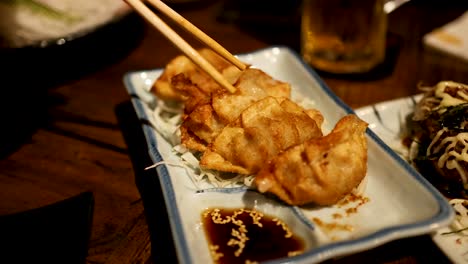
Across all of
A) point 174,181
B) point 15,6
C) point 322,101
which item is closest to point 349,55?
point 322,101

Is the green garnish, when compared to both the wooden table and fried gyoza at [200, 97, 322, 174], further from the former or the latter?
fried gyoza at [200, 97, 322, 174]

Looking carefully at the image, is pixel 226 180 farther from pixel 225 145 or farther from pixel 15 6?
pixel 15 6

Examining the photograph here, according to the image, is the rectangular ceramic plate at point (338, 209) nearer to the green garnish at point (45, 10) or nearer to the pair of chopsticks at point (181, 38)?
the pair of chopsticks at point (181, 38)

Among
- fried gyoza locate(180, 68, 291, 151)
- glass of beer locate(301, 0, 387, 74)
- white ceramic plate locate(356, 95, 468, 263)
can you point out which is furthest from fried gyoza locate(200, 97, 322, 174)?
glass of beer locate(301, 0, 387, 74)

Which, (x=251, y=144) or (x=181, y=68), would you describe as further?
(x=181, y=68)

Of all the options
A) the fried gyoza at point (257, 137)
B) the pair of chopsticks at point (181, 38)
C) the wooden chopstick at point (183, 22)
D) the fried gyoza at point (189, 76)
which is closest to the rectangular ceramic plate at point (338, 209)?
the fried gyoza at point (257, 137)

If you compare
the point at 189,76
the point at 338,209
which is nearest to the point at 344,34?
the point at 189,76

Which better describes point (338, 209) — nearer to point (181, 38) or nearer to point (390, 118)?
point (390, 118)
